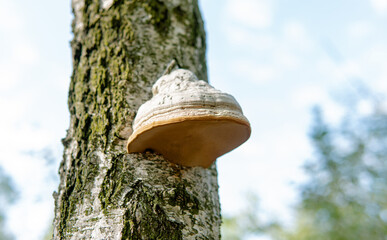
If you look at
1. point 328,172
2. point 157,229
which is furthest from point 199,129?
point 328,172

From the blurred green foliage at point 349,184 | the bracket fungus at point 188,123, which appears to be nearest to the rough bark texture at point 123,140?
the bracket fungus at point 188,123

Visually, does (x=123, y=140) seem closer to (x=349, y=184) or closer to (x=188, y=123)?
(x=188, y=123)

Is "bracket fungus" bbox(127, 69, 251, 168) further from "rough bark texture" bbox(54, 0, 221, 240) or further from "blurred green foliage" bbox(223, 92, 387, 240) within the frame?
"blurred green foliage" bbox(223, 92, 387, 240)

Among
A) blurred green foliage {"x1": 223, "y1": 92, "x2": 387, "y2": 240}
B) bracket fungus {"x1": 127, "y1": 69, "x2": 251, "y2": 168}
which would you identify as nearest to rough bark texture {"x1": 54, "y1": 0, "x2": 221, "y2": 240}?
bracket fungus {"x1": 127, "y1": 69, "x2": 251, "y2": 168}

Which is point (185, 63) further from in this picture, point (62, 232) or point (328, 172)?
point (328, 172)

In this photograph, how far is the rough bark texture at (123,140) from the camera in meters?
2.05

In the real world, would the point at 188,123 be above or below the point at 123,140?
below

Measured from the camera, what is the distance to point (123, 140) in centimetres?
236

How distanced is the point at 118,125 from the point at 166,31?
3.85ft

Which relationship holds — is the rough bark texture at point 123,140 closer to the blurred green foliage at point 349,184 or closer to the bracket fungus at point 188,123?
the bracket fungus at point 188,123

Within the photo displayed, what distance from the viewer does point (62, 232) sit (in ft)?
7.00

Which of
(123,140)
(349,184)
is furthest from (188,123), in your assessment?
(349,184)

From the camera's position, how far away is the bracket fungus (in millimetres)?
1960

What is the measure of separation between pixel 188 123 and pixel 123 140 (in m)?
0.59
